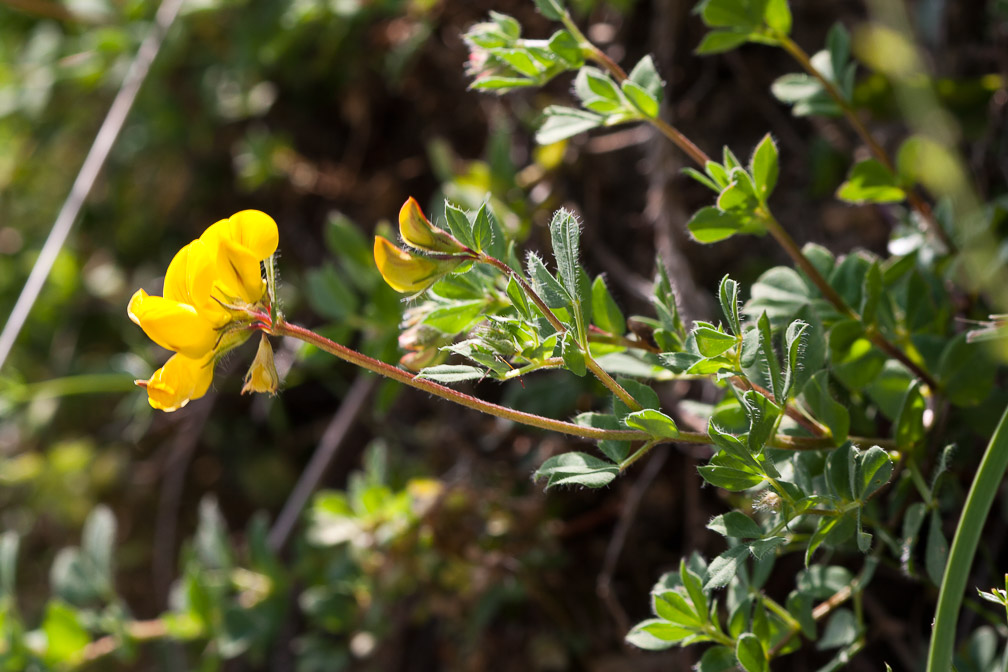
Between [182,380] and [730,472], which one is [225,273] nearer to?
[182,380]

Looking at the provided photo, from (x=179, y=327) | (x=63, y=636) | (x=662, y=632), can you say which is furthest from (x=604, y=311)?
(x=63, y=636)

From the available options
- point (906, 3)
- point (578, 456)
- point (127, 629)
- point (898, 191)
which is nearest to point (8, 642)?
point (127, 629)

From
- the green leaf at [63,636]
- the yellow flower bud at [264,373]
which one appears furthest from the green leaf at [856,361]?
the green leaf at [63,636]

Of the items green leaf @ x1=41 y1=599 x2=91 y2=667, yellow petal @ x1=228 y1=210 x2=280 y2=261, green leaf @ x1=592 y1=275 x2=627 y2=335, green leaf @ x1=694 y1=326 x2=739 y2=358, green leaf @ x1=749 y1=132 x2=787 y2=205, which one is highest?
yellow petal @ x1=228 y1=210 x2=280 y2=261

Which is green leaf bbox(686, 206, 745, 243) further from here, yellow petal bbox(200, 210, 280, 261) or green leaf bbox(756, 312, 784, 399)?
yellow petal bbox(200, 210, 280, 261)

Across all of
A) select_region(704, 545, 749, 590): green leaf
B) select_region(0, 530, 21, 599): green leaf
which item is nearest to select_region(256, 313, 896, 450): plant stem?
select_region(704, 545, 749, 590): green leaf

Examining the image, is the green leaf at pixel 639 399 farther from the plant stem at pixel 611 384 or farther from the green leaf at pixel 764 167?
the green leaf at pixel 764 167
